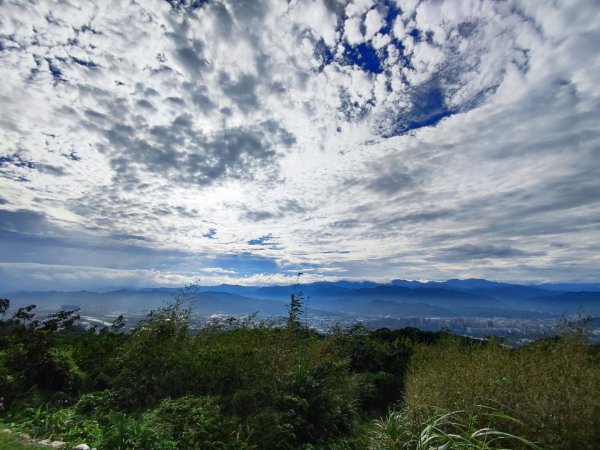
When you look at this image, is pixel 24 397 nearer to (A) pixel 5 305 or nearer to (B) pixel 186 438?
(B) pixel 186 438

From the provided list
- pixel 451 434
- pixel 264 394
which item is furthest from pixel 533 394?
pixel 264 394

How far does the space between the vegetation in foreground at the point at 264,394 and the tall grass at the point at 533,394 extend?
2cm

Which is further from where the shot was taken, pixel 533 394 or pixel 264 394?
pixel 264 394

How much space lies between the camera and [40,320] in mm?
11625

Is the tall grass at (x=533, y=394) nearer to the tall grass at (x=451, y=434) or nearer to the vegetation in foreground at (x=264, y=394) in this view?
the vegetation in foreground at (x=264, y=394)

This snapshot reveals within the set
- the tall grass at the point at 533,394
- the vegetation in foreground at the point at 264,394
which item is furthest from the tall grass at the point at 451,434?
the tall grass at the point at 533,394

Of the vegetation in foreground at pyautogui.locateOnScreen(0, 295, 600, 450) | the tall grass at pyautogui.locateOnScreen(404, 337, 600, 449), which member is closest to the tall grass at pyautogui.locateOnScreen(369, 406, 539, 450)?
the vegetation in foreground at pyautogui.locateOnScreen(0, 295, 600, 450)

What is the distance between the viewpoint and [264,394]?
24.0ft

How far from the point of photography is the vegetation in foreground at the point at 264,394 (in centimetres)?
458

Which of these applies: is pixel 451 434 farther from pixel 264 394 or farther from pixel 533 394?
pixel 264 394

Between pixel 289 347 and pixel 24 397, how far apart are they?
656cm

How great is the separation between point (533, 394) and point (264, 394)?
199 inches

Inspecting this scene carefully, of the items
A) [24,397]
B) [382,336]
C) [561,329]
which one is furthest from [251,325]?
[382,336]

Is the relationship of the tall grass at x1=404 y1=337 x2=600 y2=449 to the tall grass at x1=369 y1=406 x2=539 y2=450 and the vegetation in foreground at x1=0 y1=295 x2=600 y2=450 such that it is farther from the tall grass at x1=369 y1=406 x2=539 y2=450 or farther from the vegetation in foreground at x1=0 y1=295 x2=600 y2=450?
the tall grass at x1=369 y1=406 x2=539 y2=450
